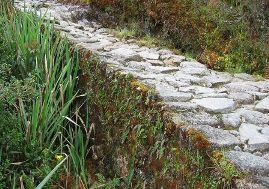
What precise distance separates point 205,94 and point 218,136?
77 cm

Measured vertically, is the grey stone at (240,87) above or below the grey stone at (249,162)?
above

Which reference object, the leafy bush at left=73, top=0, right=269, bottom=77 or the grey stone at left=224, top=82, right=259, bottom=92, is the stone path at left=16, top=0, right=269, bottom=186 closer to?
the grey stone at left=224, top=82, right=259, bottom=92

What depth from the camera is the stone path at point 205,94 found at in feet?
9.45

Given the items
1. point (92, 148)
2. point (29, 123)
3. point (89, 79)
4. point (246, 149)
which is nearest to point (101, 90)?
point (89, 79)

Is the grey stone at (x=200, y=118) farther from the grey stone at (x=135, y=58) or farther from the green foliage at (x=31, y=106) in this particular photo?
the grey stone at (x=135, y=58)

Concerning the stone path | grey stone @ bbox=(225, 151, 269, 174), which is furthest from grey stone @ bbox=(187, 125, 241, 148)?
grey stone @ bbox=(225, 151, 269, 174)

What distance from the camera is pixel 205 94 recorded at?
3.69m

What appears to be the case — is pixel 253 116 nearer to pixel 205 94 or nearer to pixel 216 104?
pixel 216 104

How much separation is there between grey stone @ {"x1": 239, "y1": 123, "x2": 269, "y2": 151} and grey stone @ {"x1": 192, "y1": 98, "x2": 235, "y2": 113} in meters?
0.27

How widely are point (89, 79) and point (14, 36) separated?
0.85 m

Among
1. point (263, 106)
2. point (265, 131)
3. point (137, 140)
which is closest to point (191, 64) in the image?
point (263, 106)

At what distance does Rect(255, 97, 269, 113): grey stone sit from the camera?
348 centimetres

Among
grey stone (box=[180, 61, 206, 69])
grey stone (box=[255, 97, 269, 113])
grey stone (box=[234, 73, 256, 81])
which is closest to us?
grey stone (box=[255, 97, 269, 113])

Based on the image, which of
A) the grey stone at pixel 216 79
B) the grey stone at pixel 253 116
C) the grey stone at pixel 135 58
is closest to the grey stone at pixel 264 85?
the grey stone at pixel 216 79
